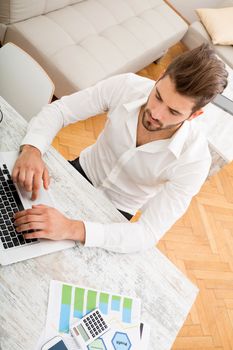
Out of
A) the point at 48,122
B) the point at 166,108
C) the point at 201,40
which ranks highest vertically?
the point at 166,108

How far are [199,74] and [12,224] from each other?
2.43 feet

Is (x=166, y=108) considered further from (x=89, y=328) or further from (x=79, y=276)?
(x=89, y=328)

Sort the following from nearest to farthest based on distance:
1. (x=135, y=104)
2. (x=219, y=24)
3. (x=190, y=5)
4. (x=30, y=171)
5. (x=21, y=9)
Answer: (x=30, y=171)
(x=135, y=104)
(x=21, y=9)
(x=219, y=24)
(x=190, y=5)

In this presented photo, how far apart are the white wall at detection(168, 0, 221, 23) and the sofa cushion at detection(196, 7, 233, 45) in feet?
1.75

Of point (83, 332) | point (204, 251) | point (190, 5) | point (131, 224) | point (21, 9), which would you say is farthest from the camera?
point (190, 5)

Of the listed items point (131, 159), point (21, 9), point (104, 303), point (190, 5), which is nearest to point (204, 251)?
point (131, 159)

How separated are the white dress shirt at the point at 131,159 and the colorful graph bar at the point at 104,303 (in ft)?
0.52

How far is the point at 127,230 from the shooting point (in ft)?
3.92

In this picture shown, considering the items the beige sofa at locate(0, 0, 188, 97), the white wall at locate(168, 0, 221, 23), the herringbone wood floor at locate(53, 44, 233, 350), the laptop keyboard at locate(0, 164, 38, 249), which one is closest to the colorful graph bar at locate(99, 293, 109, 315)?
the laptop keyboard at locate(0, 164, 38, 249)

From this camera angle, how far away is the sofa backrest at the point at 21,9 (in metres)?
2.24

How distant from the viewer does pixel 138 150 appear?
4.51 feet

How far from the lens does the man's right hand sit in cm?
112

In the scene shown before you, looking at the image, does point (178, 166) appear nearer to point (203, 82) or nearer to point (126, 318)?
A: point (203, 82)

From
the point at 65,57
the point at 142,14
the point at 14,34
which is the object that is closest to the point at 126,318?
the point at 65,57
